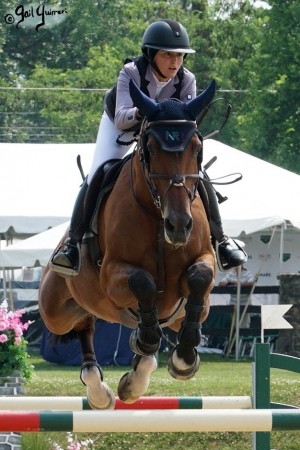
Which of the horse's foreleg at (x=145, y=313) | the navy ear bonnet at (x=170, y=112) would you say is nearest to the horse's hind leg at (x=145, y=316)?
the horse's foreleg at (x=145, y=313)

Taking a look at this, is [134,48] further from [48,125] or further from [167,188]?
[167,188]

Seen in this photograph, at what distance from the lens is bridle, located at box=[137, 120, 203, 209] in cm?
604

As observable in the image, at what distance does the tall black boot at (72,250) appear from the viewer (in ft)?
23.6

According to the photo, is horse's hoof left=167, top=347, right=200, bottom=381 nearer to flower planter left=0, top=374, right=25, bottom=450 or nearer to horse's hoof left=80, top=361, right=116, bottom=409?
horse's hoof left=80, top=361, right=116, bottom=409

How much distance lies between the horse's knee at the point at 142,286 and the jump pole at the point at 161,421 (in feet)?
2.07

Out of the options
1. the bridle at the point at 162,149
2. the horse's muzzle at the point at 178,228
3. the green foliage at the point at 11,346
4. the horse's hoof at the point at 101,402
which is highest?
the bridle at the point at 162,149

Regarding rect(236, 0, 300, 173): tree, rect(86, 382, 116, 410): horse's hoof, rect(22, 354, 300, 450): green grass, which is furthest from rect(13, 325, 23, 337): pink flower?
rect(236, 0, 300, 173): tree

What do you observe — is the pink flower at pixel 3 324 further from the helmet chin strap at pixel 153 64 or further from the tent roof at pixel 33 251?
the tent roof at pixel 33 251

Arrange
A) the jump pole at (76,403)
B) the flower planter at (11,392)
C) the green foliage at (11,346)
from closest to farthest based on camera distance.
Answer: the jump pole at (76,403) → the flower planter at (11,392) → the green foliage at (11,346)

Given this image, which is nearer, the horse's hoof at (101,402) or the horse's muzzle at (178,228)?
the horse's muzzle at (178,228)

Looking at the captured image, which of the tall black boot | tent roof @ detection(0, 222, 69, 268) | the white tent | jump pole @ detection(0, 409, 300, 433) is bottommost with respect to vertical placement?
the white tent
